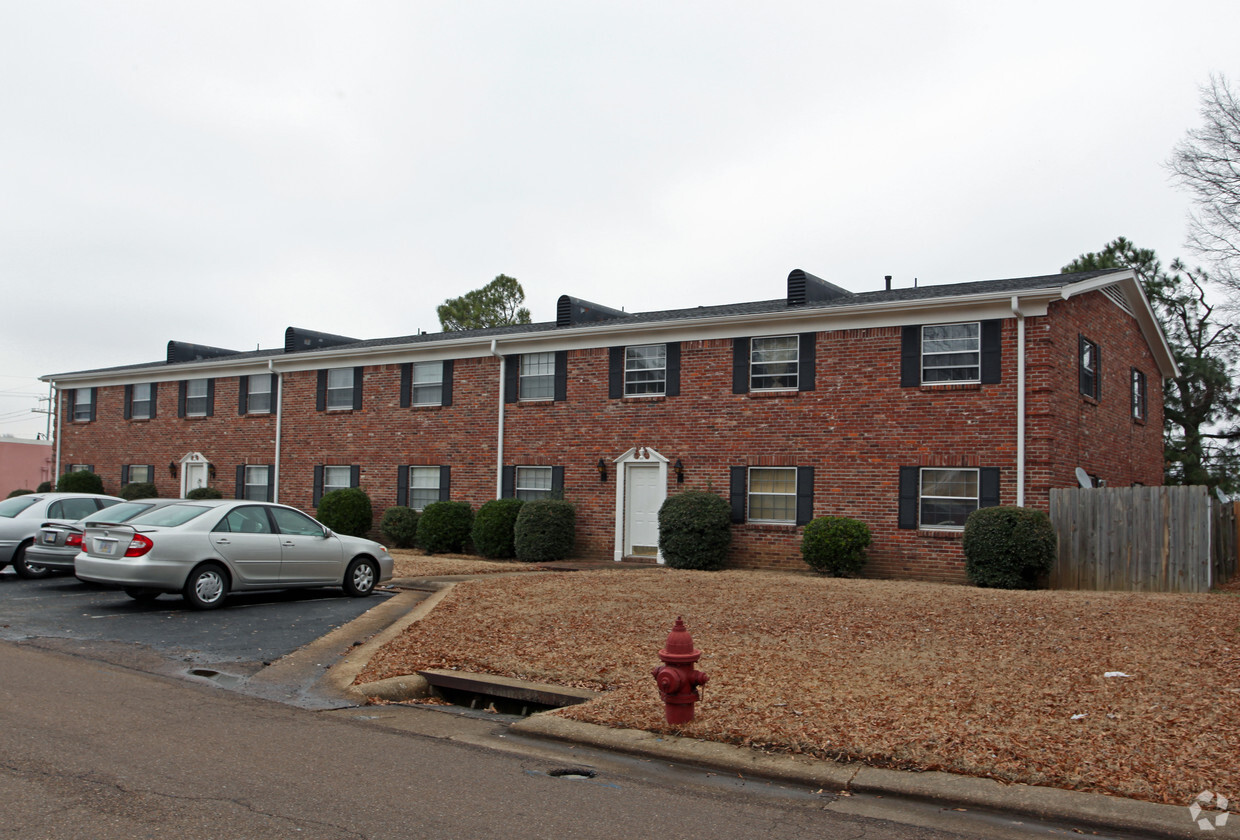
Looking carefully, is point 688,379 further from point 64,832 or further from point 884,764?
point 64,832

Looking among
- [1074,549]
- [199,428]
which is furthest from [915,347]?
[199,428]

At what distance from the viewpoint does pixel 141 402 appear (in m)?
31.2

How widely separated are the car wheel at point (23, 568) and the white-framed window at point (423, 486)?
9091 mm

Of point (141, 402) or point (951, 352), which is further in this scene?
point (141, 402)

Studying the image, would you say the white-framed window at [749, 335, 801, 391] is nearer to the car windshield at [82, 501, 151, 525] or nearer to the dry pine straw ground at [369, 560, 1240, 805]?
the dry pine straw ground at [369, 560, 1240, 805]

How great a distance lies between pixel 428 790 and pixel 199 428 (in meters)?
26.0

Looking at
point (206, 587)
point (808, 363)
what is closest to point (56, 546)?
point (206, 587)

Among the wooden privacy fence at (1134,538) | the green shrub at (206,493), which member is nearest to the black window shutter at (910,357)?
the wooden privacy fence at (1134,538)

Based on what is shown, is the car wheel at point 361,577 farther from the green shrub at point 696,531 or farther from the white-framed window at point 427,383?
the white-framed window at point 427,383

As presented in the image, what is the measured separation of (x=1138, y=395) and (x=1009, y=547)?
9.61 metres

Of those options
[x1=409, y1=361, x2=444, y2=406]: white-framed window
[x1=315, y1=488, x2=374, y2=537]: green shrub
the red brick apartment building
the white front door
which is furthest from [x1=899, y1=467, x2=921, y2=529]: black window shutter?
[x1=315, y1=488, x2=374, y2=537]: green shrub

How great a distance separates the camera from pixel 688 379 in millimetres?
20750

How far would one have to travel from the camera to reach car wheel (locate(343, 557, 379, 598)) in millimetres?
14344

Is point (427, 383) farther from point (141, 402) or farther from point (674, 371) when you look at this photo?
point (141, 402)
